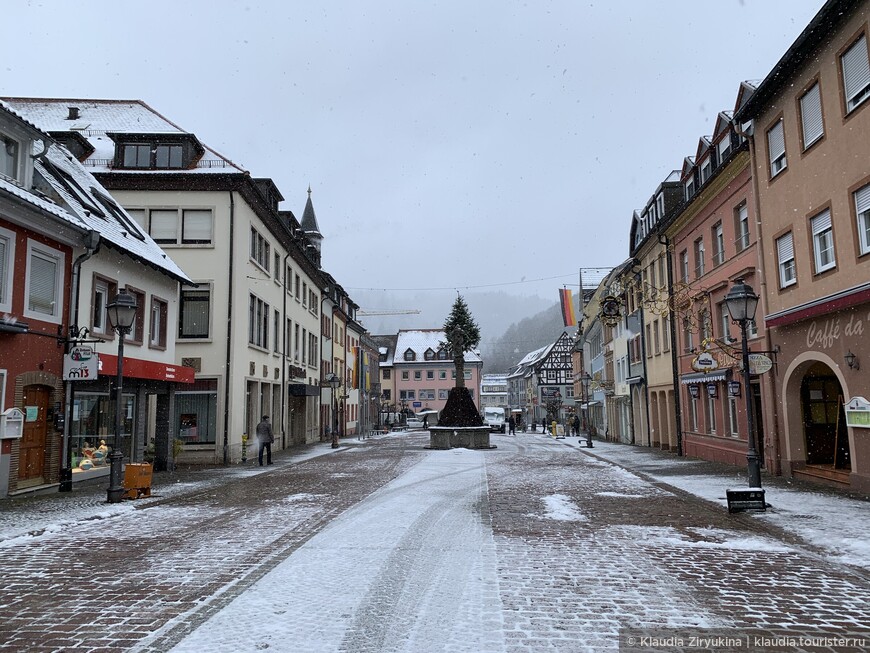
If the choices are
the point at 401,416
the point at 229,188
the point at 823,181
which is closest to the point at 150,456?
the point at 229,188

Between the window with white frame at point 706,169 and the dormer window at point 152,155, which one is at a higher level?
the dormer window at point 152,155

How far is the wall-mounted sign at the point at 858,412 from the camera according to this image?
42.9 feet

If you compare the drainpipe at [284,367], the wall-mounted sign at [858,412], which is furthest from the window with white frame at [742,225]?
the drainpipe at [284,367]

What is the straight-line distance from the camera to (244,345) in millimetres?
25922

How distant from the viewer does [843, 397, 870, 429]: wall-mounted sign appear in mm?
13090

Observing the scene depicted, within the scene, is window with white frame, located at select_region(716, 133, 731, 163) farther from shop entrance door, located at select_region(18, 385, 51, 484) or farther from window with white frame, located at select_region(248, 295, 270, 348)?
shop entrance door, located at select_region(18, 385, 51, 484)

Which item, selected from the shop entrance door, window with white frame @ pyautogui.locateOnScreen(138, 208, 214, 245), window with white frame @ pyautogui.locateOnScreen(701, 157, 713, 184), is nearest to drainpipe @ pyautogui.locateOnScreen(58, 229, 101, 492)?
the shop entrance door

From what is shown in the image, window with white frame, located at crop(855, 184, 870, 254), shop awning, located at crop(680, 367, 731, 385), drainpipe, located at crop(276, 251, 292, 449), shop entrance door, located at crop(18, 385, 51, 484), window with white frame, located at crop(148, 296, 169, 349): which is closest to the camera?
window with white frame, located at crop(855, 184, 870, 254)

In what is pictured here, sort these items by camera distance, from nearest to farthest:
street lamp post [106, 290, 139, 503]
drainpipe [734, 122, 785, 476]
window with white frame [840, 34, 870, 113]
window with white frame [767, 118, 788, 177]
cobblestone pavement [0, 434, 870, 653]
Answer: cobblestone pavement [0, 434, 870, 653] < window with white frame [840, 34, 870, 113] < street lamp post [106, 290, 139, 503] < window with white frame [767, 118, 788, 177] < drainpipe [734, 122, 785, 476]

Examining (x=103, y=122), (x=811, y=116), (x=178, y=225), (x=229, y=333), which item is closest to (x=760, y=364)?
(x=811, y=116)

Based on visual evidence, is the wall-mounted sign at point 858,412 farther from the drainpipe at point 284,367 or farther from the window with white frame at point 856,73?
the drainpipe at point 284,367

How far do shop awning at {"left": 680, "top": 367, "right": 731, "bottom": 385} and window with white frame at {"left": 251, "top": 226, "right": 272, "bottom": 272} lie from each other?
17876mm

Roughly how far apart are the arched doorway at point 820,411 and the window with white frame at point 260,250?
20311 millimetres

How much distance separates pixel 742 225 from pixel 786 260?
4.04 metres
